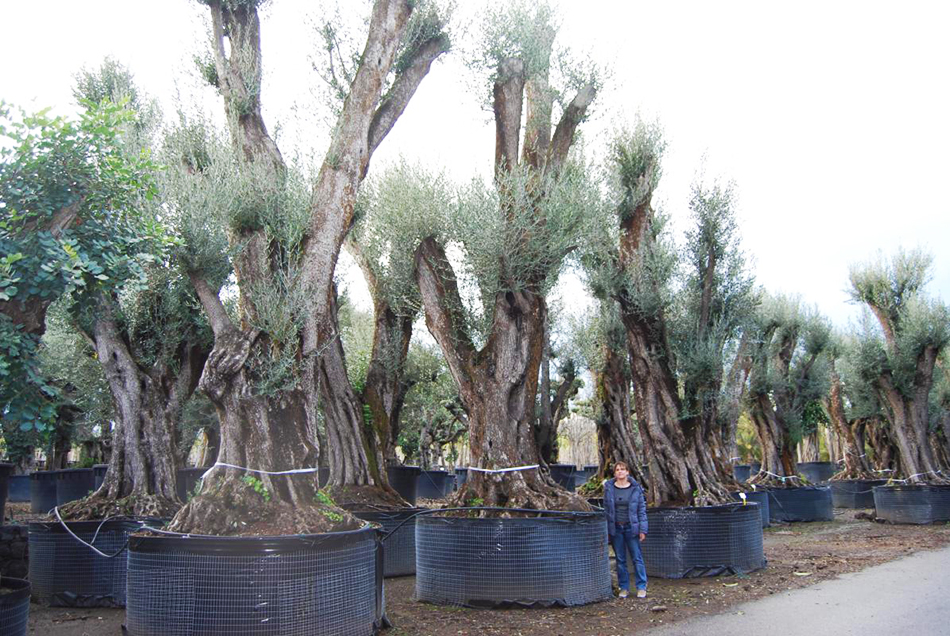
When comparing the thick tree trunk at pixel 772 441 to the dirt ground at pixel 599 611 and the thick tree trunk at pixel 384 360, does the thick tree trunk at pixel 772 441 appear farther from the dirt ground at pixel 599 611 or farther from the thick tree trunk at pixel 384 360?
the thick tree trunk at pixel 384 360

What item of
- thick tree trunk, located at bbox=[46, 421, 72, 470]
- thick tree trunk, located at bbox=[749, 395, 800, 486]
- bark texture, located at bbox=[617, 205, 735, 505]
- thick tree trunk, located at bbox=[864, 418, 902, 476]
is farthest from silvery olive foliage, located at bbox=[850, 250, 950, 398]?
thick tree trunk, located at bbox=[46, 421, 72, 470]

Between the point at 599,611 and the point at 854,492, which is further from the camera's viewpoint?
the point at 854,492

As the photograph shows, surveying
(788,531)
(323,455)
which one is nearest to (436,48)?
(323,455)

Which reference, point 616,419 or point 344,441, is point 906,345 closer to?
point 616,419

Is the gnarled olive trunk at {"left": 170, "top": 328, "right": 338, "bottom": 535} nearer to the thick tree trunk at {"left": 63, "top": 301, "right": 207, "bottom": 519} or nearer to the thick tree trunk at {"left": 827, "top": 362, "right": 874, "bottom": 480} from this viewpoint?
the thick tree trunk at {"left": 63, "top": 301, "right": 207, "bottom": 519}

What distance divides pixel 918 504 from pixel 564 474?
30.1ft

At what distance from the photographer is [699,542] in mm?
10820

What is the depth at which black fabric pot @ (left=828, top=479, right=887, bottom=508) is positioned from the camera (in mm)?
24594

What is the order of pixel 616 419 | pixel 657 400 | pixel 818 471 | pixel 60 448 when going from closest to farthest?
pixel 657 400, pixel 616 419, pixel 60 448, pixel 818 471

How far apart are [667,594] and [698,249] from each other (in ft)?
22.3

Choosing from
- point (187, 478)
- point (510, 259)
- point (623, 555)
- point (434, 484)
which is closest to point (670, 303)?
point (510, 259)

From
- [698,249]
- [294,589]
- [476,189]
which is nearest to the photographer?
[294,589]

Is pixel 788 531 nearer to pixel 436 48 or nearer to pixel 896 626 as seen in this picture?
pixel 896 626

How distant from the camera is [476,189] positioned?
10219 mm
